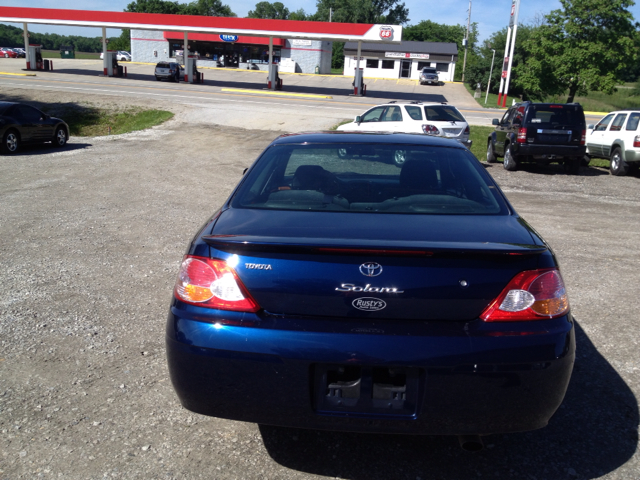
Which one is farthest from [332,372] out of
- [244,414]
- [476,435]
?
[476,435]

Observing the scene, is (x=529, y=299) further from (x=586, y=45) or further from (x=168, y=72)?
(x=168, y=72)

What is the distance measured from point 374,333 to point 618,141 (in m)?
15.5

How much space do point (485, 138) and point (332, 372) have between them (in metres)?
21.0

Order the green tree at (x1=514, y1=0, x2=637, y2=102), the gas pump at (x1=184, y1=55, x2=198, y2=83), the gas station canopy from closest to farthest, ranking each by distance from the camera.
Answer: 1. the green tree at (x1=514, y1=0, x2=637, y2=102)
2. the gas station canopy
3. the gas pump at (x1=184, y1=55, x2=198, y2=83)

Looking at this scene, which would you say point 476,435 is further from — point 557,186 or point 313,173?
point 557,186

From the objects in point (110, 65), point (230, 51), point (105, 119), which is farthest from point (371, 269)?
point (230, 51)

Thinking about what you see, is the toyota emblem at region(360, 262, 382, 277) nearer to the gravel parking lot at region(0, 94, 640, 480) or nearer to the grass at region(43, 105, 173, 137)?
the gravel parking lot at region(0, 94, 640, 480)

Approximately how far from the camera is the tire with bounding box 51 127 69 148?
1720cm

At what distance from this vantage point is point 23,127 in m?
15.9

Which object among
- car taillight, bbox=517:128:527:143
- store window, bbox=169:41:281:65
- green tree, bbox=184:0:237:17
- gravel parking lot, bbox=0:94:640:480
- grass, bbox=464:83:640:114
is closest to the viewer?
gravel parking lot, bbox=0:94:640:480

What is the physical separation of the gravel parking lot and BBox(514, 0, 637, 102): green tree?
29.5 metres

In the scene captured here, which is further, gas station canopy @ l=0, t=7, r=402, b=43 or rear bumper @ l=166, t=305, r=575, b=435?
gas station canopy @ l=0, t=7, r=402, b=43

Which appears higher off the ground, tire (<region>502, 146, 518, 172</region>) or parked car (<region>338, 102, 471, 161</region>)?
parked car (<region>338, 102, 471, 161</region>)

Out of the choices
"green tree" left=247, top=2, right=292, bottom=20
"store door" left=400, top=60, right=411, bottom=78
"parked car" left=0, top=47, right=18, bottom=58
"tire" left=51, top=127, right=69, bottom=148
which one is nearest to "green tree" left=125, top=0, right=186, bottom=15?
"green tree" left=247, top=2, right=292, bottom=20
